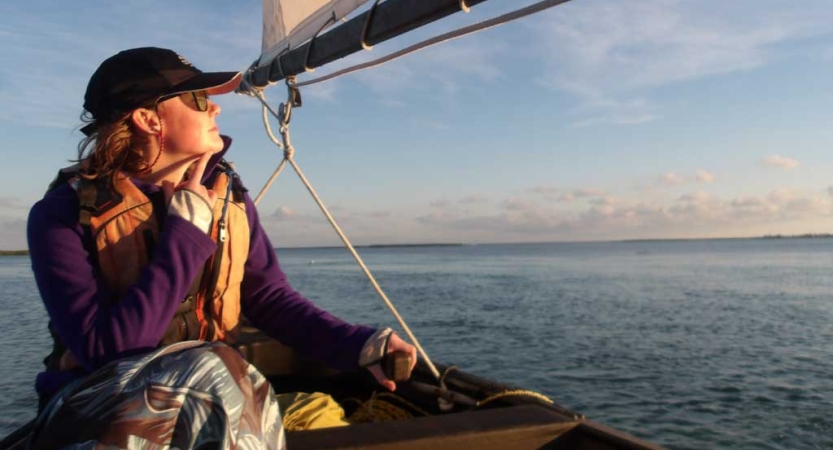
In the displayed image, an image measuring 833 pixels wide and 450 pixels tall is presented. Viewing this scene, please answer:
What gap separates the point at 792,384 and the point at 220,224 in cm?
1160

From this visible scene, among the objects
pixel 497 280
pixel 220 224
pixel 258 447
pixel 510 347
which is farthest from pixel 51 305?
pixel 497 280

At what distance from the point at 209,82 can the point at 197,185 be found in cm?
37

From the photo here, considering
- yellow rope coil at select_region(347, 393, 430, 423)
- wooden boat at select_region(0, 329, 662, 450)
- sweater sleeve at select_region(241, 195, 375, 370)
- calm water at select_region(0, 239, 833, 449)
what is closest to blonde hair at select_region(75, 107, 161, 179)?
sweater sleeve at select_region(241, 195, 375, 370)

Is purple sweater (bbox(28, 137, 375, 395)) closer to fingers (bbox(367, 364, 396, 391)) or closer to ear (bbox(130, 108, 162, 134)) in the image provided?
ear (bbox(130, 108, 162, 134))

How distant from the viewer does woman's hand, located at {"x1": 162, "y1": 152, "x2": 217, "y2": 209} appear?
205cm

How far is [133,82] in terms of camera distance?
80.7 inches

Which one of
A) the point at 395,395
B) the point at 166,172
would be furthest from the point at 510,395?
the point at 166,172

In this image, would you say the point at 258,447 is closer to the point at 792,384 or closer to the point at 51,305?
the point at 51,305

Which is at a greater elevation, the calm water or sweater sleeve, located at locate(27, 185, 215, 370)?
sweater sleeve, located at locate(27, 185, 215, 370)

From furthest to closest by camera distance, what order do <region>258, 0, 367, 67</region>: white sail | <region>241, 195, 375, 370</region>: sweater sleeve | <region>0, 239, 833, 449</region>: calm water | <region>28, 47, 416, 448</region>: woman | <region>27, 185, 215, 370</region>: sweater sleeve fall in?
<region>0, 239, 833, 449</region>: calm water, <region>258, 0, 367, 67</region>: white sail, <region>241, 195, 375, 370</region>: sweater sleeve, <region>27, 185, 215, 370</region>: sweater sleeve, <region>28, 47, 416, 448</region>: woman

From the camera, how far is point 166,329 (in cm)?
195

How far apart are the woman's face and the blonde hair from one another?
0.28 feet

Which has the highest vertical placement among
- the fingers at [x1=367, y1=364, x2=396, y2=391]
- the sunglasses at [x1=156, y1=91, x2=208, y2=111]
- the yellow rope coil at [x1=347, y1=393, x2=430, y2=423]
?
the sunglasses at [x1=156, y1=91, x2=208, y2=111]

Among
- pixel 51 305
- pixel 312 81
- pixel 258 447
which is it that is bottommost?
pixel 258 447
